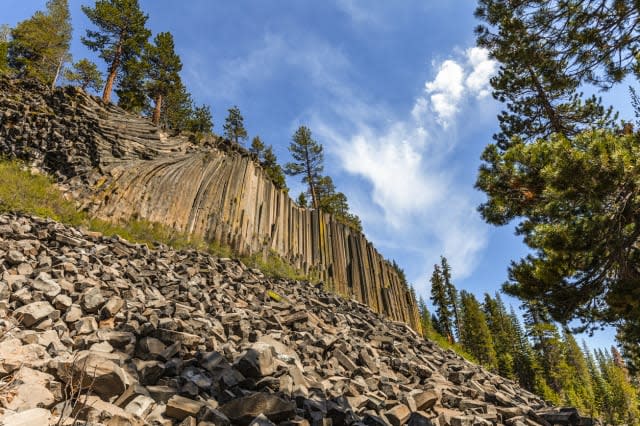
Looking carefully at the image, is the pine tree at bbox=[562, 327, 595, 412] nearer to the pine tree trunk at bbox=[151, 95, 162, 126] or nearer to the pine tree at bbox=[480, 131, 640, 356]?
the pine tree at bbox=[480, 131, 640, 356]

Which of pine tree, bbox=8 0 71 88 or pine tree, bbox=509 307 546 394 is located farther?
pine tree, bbox=509 307 546 394

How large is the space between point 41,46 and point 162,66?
13694 mm

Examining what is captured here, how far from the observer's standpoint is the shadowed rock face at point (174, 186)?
539 inches

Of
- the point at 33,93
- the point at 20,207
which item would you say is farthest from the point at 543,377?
the point at 33,93

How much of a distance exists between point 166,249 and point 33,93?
13.3 m

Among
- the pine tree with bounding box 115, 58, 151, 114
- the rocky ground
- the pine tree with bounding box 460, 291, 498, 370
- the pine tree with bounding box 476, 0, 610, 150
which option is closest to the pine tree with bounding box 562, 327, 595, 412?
the pine tree with bounding box 460, 291, 498, 370

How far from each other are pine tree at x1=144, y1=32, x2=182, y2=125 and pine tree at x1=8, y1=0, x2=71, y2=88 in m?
9.34

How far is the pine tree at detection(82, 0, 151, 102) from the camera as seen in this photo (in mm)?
23250

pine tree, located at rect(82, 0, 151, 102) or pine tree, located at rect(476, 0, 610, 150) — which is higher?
pine tree, located at rect(82, 0, 151, 102)

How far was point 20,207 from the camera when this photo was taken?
384 inches

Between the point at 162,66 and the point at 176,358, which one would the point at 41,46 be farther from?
the point at 176,358

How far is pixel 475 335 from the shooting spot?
44.8m

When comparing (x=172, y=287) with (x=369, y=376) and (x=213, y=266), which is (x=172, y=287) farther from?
(x=369, y=376)

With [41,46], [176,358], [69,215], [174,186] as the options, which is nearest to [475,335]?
[174,186]
